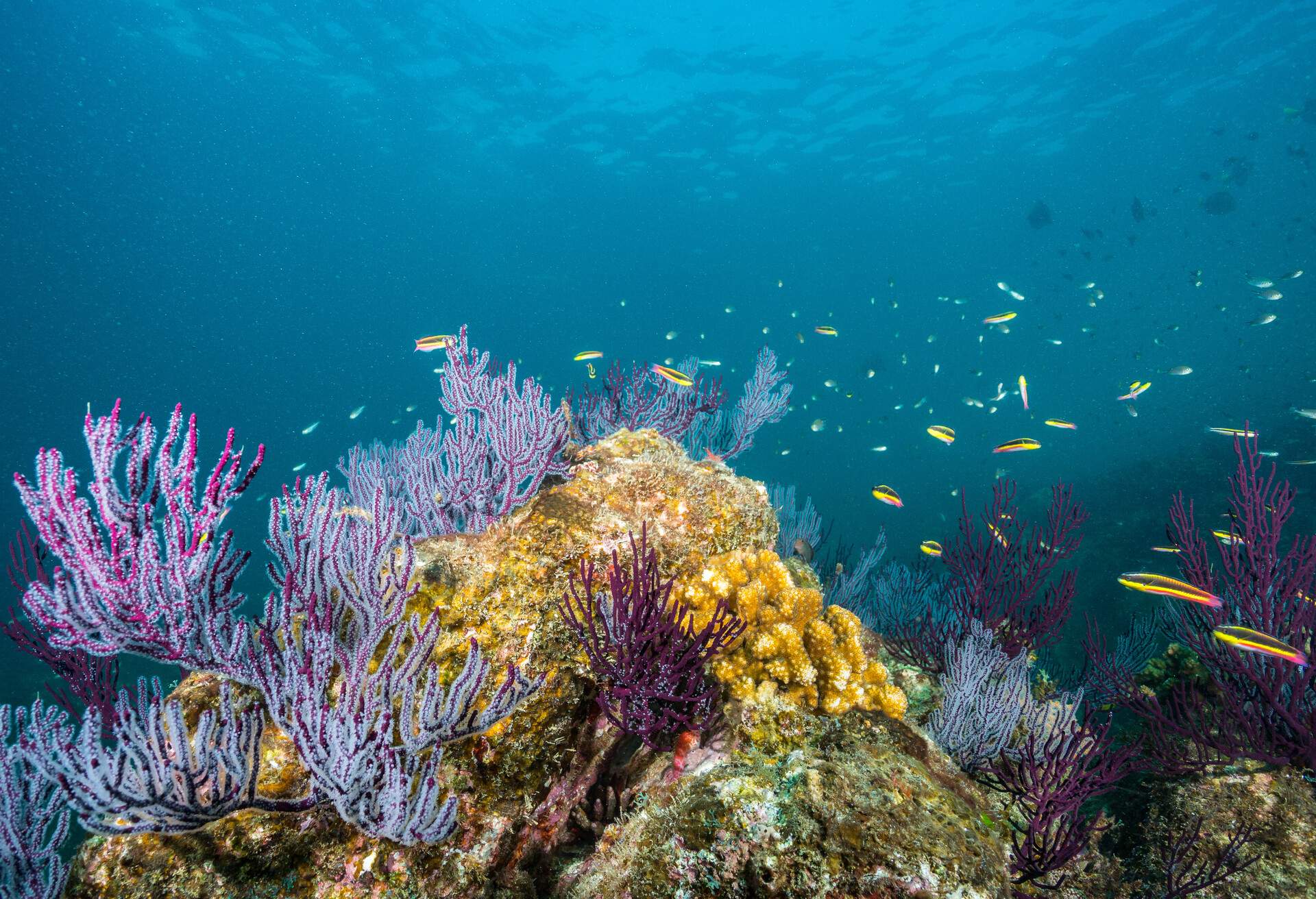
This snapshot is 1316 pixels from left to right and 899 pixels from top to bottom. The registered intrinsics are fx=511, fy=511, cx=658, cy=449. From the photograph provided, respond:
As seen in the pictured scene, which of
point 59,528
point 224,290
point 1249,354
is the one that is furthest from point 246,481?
point 224,290

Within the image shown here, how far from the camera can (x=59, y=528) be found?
6.16ft

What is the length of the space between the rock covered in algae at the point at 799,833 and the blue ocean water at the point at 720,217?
4171mm

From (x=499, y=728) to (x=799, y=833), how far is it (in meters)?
1.50

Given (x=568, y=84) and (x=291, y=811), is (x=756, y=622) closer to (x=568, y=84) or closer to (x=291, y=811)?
(x=291, y=811)

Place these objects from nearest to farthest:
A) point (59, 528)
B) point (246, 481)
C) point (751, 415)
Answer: point (59, 528) < point (246, 481) < point (751, 415)

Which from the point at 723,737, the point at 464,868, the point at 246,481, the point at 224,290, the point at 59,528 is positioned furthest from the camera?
the point at 224,290

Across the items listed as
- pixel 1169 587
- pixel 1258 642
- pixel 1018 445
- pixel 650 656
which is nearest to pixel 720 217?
pixel 1018 445

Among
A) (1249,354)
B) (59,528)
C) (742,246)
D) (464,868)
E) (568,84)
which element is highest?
(568,84)

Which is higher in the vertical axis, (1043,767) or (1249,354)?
(1043,767)

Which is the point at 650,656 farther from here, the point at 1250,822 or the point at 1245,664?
the point at 1245,664

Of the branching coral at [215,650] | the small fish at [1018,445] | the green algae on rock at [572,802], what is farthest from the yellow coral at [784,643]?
the small fish at [1018,445]

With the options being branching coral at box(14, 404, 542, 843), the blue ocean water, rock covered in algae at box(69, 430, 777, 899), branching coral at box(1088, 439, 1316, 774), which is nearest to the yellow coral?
rock covered in algae at box(69, 430, 777, 899)

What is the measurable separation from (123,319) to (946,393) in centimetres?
16554

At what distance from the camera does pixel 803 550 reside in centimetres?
761
